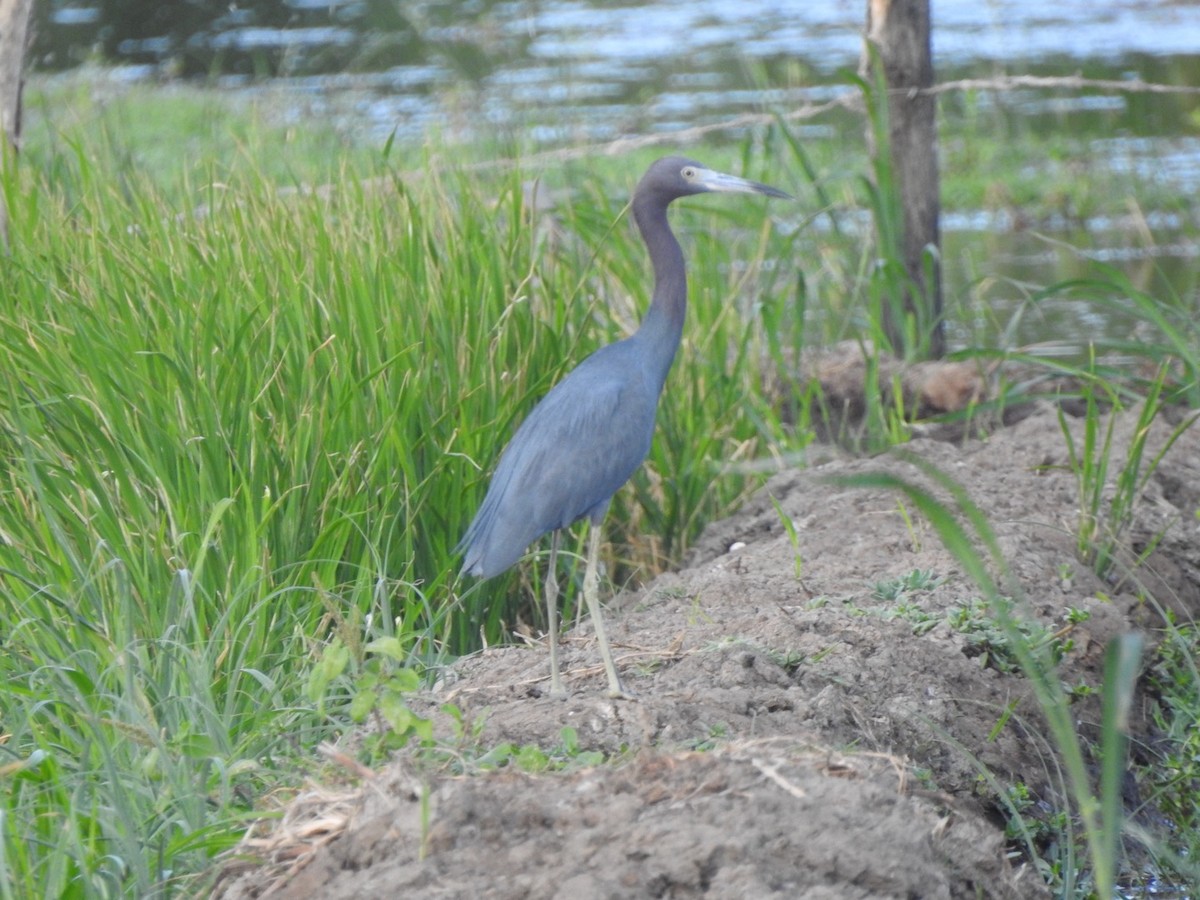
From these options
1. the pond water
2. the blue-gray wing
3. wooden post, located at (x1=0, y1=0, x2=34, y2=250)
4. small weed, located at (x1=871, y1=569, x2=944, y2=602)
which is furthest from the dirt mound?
the pond water

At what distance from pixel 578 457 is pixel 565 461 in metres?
0.03

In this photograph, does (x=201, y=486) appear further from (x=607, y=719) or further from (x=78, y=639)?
(x=607, y=719)

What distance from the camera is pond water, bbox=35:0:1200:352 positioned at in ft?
26.5

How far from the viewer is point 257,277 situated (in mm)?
3783

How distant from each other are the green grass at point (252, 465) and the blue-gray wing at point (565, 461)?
0.72 ft

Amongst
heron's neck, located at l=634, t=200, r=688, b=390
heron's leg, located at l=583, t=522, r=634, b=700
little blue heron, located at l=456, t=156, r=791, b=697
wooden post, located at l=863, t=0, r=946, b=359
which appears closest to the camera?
heron's leg, located at l=583, t=522, r=634, b=700

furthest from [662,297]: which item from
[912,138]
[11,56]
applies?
[11,56]

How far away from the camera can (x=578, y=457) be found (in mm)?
3236

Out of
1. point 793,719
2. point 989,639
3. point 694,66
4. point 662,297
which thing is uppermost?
point 662,297

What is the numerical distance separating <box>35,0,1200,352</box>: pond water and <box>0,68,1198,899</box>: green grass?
1.86 meters

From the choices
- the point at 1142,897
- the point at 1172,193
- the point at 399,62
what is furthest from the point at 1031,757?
the point at 399,62

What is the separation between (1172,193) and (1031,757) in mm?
6245

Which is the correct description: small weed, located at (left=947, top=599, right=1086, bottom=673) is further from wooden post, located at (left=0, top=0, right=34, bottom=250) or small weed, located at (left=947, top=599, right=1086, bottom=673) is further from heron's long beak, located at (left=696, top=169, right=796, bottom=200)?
wooden post, located at (left=0, top=0, right=34, bottom=250)

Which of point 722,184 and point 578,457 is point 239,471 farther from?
point 722,184
